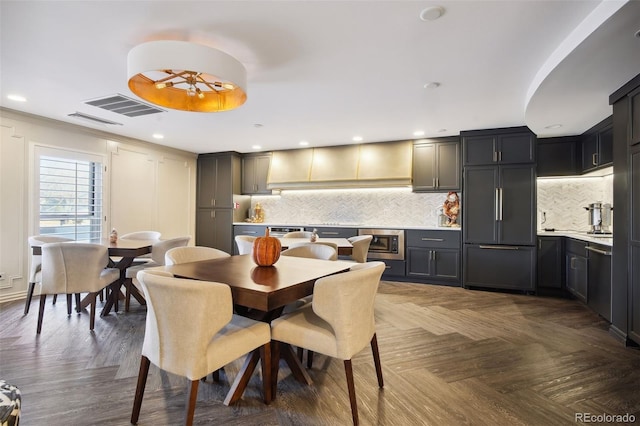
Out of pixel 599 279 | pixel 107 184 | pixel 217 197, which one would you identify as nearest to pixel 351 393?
pixel 599 279

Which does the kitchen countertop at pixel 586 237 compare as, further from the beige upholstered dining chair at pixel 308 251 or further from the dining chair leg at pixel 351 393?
the dining chair leg at pixel 351 393

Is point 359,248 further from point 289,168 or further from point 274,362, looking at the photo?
point 289,168

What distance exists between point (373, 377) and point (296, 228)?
156 inches

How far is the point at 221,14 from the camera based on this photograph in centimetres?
200

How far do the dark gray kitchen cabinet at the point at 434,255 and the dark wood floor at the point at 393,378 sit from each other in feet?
5.22

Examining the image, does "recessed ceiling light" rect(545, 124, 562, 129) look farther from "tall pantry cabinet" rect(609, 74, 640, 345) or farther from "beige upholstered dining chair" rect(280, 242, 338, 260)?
"beige upholstered dining chair" rect(280, 242, 338, 260)

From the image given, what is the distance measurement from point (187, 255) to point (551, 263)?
477 cm

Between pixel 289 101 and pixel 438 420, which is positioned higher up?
pixel 289 101

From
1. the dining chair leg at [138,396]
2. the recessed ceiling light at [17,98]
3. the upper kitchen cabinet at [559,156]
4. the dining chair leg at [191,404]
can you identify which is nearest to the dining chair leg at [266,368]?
the dining chair leg at [191,404]

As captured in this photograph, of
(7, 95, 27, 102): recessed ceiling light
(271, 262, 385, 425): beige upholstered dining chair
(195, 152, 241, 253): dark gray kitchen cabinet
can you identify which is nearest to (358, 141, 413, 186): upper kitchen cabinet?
(195, 152, 241, 253): dark gray kitchen cabinet

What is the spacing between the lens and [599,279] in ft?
10.9

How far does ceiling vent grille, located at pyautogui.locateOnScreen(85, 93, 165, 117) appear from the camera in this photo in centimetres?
346

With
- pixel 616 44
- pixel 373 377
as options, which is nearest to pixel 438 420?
pixel 373 377

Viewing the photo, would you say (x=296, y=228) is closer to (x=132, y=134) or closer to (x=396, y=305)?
(x=396, y=305)
